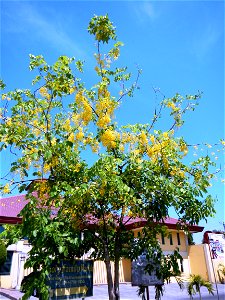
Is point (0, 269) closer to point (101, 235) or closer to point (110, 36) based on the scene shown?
point (101, 235)

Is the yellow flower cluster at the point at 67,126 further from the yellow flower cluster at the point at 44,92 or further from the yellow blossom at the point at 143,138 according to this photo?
the yellow blossom at the point at 143,138

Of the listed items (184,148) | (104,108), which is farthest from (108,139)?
(184,148)

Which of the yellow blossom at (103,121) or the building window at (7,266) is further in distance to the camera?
the building window at (7,266)

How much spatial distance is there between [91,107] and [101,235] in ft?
8.52

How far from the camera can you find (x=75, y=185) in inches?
208

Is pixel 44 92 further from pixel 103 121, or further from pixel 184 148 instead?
pixel 184 148

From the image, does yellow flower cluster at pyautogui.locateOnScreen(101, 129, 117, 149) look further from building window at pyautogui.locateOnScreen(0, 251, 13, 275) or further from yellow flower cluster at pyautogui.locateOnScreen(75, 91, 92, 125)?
building window at pyautogui.locateOnScreen(0, 251, 13, 275)

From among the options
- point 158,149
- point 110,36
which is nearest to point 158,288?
point 158,149

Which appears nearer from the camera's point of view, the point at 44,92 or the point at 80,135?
the point at 44,92

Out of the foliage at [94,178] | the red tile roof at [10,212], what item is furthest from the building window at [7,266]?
the foliage at [94,178]

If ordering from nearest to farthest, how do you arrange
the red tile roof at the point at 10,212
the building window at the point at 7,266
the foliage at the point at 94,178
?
the foliage at the point at 94,178
the building window at the point at 7,266
the red tile roof at the point at 10,212

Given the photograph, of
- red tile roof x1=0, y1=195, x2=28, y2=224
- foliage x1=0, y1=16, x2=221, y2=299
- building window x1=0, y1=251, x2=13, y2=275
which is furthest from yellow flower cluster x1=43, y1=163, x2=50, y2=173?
building window x1=0, y1=251, x2=13, y2=275

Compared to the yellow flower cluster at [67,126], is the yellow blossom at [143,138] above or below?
below

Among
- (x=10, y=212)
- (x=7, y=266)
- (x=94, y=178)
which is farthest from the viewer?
(x=10, y=212)
